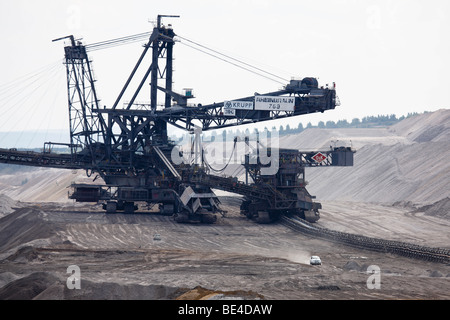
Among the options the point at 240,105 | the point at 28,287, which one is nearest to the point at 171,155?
the point at 240,105

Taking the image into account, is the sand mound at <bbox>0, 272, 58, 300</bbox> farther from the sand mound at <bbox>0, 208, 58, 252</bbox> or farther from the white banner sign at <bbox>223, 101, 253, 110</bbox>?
the white banner sign at <bbox>223, 101, 253, 110</bbox>

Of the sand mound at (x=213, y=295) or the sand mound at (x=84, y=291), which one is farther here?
the sand mound at (x=84, y=291)

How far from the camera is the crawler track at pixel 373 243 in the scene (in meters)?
37.3

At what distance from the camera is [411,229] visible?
2055 inches

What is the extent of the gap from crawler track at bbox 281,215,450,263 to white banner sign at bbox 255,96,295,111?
964 centimetres

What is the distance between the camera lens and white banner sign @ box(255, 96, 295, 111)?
55.6m

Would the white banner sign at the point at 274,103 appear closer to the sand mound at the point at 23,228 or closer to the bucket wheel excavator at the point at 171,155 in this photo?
the bucket wheel excavator at the point at 171,155

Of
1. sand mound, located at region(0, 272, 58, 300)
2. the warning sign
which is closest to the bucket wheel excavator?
the warning sign

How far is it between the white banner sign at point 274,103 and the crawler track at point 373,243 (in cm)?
964

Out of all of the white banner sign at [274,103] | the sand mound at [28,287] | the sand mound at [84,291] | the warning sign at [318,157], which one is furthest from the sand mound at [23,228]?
the warning sign at [318,157]

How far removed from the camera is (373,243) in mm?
42000
